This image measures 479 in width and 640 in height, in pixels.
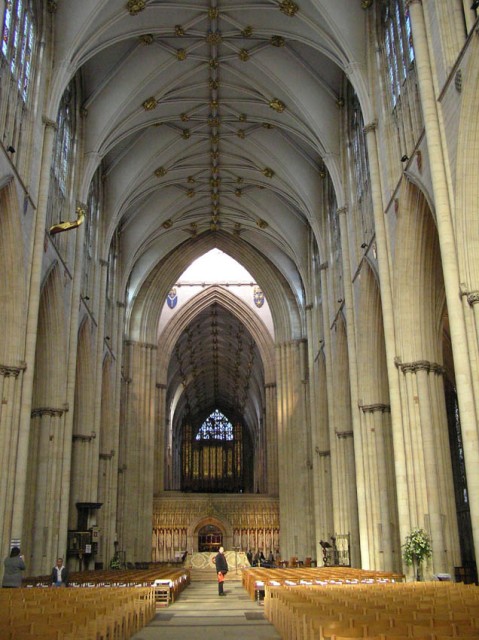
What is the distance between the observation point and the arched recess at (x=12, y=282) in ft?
57.7

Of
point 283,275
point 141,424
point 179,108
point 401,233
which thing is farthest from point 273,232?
point 401,233

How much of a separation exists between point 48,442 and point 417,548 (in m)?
12.1

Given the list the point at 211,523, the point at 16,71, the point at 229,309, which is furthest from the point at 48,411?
the point at 229,309

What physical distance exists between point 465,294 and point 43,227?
38.1ft

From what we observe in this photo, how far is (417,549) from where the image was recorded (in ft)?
52.9

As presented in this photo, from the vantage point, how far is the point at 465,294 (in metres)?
13.4

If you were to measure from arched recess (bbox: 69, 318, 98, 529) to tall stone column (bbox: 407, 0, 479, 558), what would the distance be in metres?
16.5

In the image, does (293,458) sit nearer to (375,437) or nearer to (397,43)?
(375,437)

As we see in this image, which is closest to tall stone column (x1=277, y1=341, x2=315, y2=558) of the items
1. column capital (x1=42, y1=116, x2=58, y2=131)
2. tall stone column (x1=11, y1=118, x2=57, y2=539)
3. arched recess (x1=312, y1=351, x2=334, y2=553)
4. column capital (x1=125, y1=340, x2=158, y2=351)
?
arched recess (x1=312, y1=351, x2=334, y2=553)

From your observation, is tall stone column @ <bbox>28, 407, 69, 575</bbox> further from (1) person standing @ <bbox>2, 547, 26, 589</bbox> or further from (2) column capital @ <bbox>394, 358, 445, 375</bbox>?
(2) column capital @ <bbox>394, 358, 445, 375</bbox>

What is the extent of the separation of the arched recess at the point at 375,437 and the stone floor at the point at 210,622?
5561mm

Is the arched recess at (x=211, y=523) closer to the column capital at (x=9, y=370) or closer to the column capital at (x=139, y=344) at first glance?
the column capital at (x=139, y=344)

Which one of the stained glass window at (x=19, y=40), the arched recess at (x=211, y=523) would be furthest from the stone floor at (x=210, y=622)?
the arched recess at (x=211, y=523)

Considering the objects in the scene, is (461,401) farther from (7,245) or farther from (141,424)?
(141,424)
